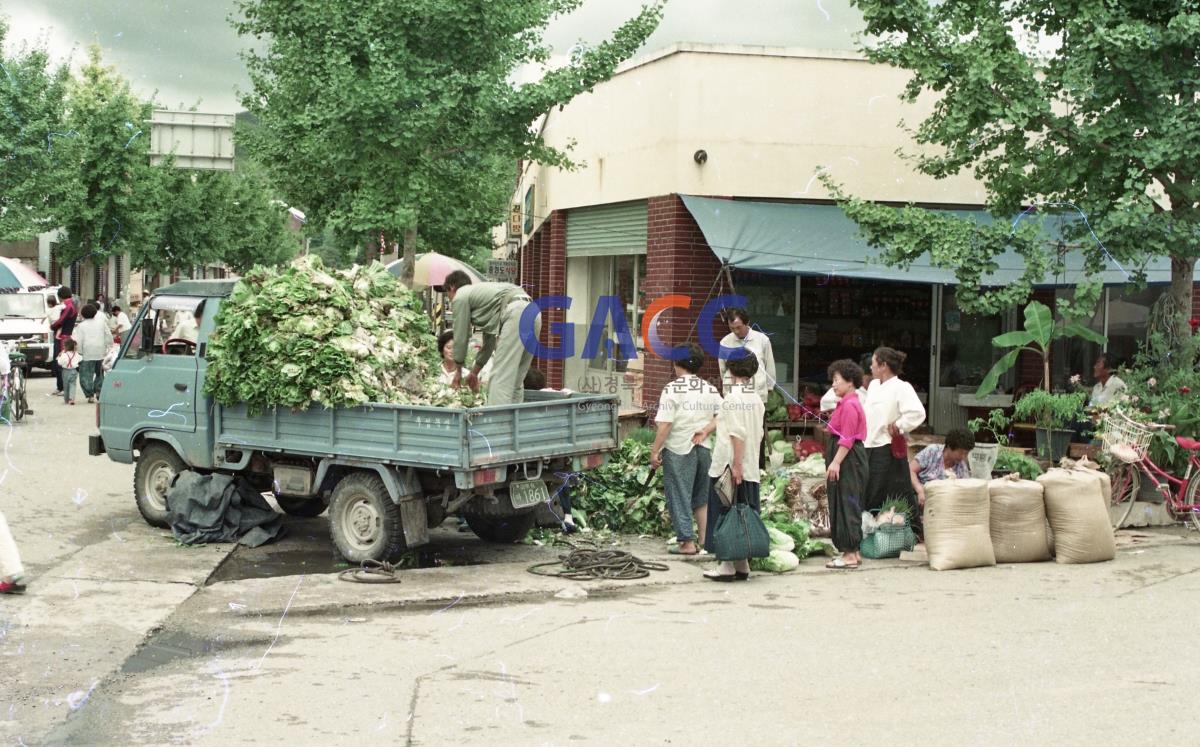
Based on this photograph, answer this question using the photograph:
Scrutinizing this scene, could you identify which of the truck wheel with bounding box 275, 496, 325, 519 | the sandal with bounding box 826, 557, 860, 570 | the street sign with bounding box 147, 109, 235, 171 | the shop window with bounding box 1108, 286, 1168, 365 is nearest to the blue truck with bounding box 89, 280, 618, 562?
the truck wheel with bounding box 275, 496, 325, 519

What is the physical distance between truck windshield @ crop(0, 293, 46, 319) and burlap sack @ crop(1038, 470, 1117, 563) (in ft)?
80.7

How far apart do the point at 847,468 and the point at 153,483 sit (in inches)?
231

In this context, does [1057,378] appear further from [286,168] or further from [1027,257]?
[286,168]

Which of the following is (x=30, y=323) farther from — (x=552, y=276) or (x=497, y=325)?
(x=497, y=325)

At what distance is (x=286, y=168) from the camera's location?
83.3 feet

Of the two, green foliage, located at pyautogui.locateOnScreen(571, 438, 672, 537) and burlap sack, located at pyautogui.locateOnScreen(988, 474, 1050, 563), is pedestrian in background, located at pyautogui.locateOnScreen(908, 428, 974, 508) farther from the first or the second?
green foliage, located at pyautogui.locateOnScreen(571, 438, 672, 537)

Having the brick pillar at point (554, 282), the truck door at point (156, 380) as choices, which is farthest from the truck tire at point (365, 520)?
the brick pillar at point (554, 282)

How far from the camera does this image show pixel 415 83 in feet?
56.2

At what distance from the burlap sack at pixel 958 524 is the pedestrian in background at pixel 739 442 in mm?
1382

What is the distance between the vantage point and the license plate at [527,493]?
9422 millimetres

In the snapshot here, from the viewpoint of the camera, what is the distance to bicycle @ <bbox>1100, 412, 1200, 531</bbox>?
1105 centimetres

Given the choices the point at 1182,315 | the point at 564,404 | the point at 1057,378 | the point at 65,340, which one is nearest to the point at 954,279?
the point at 1182,315

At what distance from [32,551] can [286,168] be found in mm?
16725

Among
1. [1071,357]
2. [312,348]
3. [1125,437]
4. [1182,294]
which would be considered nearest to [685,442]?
[312,348]
